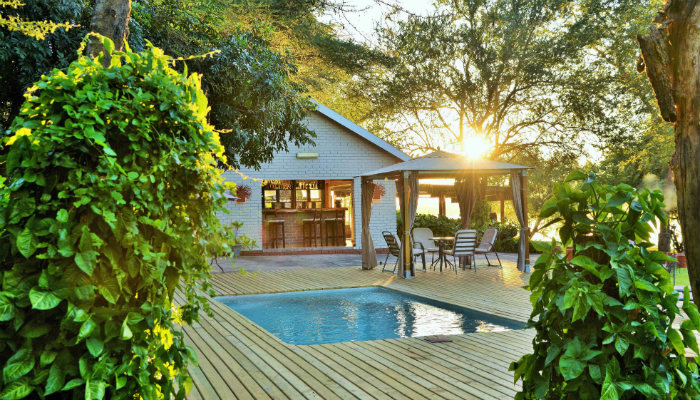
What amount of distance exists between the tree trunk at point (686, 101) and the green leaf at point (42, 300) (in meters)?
2.35

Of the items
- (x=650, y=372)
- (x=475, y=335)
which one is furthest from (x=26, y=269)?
(x=475, y=335)

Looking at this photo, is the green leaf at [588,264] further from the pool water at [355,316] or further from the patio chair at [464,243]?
the patio chair at [464,243]

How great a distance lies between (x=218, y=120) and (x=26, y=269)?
7.88m

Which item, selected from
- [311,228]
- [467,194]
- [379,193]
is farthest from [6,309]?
[311,228]

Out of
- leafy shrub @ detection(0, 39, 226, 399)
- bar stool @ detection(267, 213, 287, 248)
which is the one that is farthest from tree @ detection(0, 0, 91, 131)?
bar stool @ detection(267, 213, 287, 248)

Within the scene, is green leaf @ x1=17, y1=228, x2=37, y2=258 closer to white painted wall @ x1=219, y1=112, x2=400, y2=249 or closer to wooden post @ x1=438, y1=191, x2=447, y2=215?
white painted wall @ x1=219, y1=112, x2=400, y2=249

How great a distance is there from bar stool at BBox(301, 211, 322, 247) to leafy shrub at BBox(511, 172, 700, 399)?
1501 centimetres

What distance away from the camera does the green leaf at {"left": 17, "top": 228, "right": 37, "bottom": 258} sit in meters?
1.52

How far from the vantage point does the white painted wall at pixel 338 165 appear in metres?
16.5

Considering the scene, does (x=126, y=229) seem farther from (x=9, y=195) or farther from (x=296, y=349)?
(x=296, y=349)

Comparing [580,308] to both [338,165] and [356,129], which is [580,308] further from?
[338,165]

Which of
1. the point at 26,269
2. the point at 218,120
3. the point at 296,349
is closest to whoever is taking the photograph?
the point at 26,269

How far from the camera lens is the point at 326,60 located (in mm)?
17875

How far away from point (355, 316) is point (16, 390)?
6125mm
